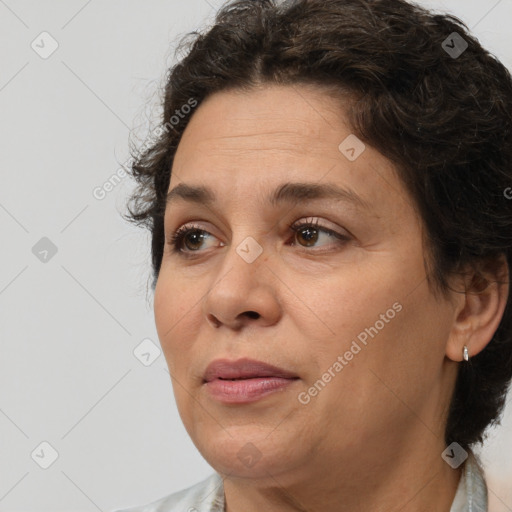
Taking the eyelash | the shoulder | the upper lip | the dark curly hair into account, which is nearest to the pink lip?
the upper lip

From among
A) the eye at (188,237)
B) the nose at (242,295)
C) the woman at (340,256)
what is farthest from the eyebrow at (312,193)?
the eye at (188,237)

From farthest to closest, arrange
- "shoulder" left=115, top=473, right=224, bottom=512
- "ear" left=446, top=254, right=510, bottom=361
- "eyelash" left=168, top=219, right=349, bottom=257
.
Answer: "shoulder" left=115, top=473, right=224, bottom=512
"ear" left=446, top=254, right=510, bottom=361
"eyelash" left=168, top=219, right=349, bottom=257

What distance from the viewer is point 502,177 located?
2246 millimetres

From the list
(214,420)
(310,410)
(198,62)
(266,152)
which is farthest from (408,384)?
(198,62)

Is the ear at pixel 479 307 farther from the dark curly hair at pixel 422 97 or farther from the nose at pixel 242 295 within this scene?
the nose at pixel 242 295

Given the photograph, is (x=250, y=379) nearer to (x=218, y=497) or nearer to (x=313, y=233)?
(x=313, y=233)

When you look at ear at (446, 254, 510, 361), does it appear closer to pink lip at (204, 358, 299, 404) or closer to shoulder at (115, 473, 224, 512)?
pink lip at (204, 358, 299, 404)

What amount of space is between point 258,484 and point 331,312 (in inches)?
14.3

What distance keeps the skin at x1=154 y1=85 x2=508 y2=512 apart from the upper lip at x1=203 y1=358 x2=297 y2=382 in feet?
0.05

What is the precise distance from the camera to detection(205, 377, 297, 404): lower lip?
195 centimetres

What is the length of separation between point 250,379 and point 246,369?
22mm

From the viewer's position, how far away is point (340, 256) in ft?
6.66

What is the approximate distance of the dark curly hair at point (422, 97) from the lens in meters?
2.11

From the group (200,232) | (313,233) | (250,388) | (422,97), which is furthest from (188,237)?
(422,97)
